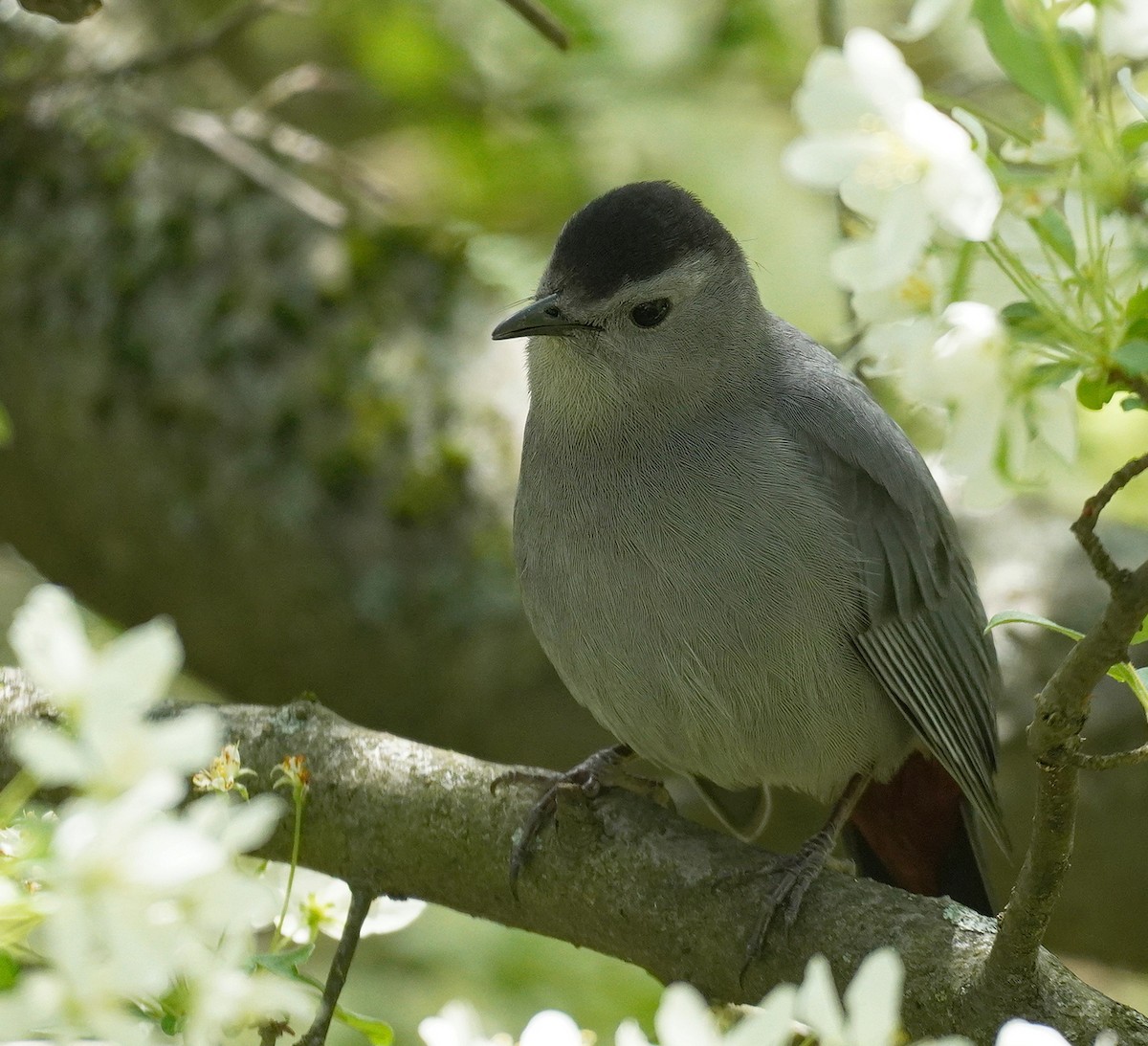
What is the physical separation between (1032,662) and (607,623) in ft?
5.17

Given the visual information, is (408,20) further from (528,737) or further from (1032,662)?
(1032,662)

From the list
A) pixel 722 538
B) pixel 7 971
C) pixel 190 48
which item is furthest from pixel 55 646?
pixel 190 48

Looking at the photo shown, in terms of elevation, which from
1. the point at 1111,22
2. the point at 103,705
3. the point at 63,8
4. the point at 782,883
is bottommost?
the point at 782,883

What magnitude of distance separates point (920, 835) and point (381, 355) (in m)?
2.21

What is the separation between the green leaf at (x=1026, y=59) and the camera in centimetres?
123

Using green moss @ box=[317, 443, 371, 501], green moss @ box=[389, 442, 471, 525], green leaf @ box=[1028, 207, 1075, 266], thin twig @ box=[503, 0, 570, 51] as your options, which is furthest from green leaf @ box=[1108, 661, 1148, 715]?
green moss @ box=[317, 443, 371, 501]

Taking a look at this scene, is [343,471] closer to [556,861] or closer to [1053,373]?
[556,861]

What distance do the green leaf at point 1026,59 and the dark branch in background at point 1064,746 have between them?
0.38 metres

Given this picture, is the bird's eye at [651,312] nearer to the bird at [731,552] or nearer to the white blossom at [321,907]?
the bird at [731,552]

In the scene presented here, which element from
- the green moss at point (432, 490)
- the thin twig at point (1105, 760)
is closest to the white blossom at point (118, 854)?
the thin twig at point (1105, 760)

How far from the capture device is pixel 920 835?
347 cm

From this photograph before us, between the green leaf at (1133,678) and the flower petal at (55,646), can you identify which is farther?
the green leaf at (1133,678)

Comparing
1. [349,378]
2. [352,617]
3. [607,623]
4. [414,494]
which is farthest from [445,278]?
[607,623]

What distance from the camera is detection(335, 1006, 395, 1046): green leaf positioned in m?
1.92
